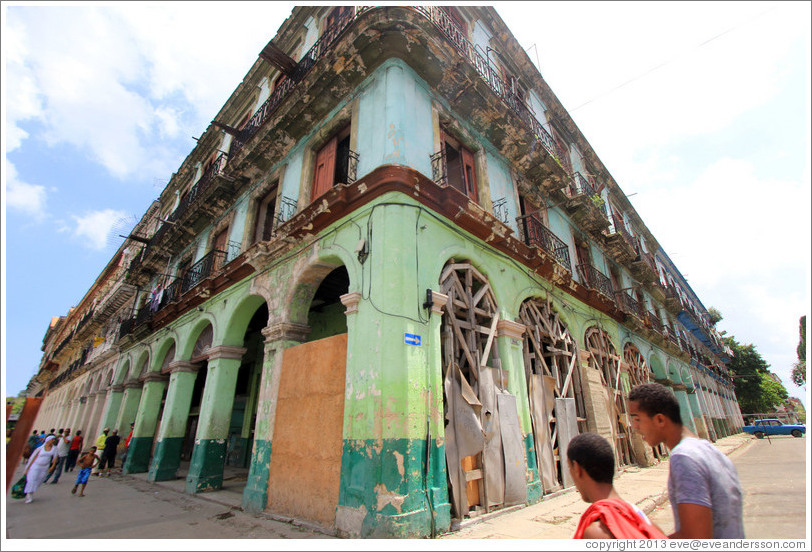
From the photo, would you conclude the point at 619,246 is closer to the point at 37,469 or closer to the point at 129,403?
the point at 37,469

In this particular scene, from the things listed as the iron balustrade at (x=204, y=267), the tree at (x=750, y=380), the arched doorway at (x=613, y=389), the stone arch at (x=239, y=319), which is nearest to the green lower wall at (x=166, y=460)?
the stone arch at (x=239, y=319)

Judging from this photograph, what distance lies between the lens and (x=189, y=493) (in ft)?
26.6

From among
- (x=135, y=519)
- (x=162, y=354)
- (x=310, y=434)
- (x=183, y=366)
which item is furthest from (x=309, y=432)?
(x=162, y=354)

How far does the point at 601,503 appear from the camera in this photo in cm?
170

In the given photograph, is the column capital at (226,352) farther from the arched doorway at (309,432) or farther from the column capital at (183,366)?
the arched doorway at (309,432)

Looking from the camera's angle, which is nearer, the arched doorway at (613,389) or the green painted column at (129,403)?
the arched doorway at (613,389)

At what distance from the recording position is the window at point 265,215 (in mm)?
10266

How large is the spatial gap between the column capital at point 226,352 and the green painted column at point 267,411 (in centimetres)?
199

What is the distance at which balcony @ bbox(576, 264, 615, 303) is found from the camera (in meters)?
11.8

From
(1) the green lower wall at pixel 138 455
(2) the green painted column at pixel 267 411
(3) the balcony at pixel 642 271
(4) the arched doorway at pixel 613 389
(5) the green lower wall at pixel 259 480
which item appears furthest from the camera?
(3) the balcony at pixel 642 271

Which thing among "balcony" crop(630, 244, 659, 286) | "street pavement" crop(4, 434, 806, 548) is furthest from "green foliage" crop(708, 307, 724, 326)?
"street pavement" crop(4, 434, 806, 548)

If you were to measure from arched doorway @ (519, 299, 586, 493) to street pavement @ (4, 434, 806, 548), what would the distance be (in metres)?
0.56

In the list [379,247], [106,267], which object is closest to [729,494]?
[379,247]

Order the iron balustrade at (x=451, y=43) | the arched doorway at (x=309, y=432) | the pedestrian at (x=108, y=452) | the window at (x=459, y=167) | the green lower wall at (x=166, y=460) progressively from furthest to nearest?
1. the pedestrian at (x=108, y=452)
2. the green lower wall at (x=166, y=460)
3. the window at (x=459, y=167)
4. the iron balustrade at (x=451, y=43)
5. the arched doorway at (x=309, y=432)
